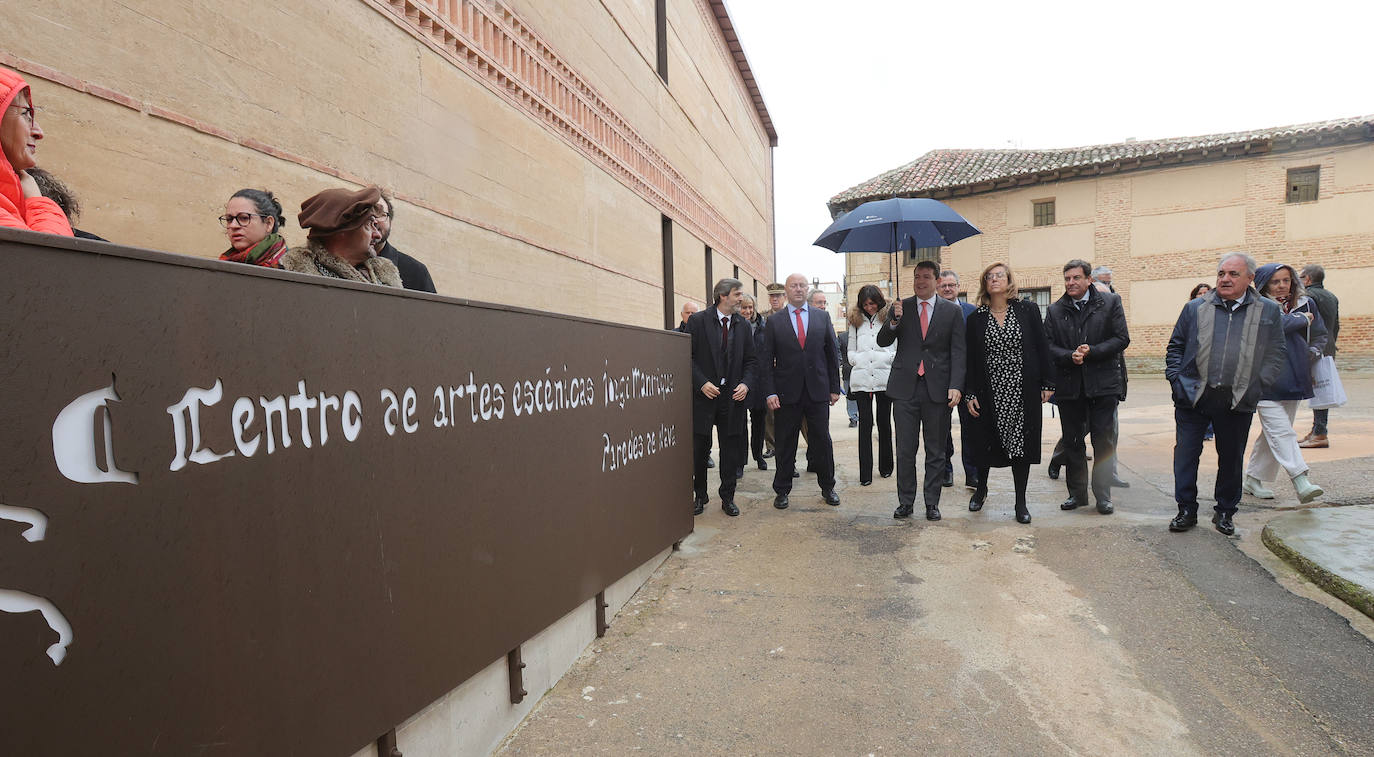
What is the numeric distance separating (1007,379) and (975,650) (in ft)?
9.58

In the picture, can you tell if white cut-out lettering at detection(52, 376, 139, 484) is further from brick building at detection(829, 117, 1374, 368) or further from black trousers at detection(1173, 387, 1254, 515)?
brick building at detection(829, 117, 1374, 368)

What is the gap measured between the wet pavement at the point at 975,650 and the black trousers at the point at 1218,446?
0.26 metres

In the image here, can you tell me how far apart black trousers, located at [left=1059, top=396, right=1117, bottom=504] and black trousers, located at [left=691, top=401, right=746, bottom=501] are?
8.43 ft

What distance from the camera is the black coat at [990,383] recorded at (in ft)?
18.9

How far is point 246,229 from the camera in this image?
10.4ft

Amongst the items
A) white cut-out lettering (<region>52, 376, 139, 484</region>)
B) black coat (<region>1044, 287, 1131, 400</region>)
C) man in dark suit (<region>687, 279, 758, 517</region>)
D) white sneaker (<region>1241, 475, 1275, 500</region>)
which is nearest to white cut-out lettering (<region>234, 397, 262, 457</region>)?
white cut-out lettering (<region>52, 376, 139, 484</region>)

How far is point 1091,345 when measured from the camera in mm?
5992

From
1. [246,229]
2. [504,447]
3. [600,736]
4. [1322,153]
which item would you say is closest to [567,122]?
[246,229]

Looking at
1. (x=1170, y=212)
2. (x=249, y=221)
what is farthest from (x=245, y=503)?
(x=1170, y=212)

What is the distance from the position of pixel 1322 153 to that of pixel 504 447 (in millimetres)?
28620

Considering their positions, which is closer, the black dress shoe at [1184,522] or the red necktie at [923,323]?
the black dress shoe at [1184,522]

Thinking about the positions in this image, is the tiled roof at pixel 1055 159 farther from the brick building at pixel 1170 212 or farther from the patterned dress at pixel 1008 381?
the patterned dress at pixel 1008 381

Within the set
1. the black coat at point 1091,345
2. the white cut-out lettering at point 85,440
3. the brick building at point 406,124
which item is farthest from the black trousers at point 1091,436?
the white cut-out lettering at point 85,440

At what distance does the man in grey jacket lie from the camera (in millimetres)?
5000
